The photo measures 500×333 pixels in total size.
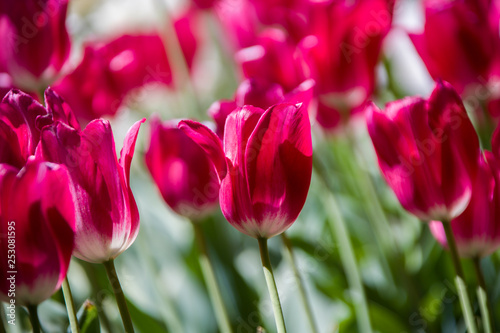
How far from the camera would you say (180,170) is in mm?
461

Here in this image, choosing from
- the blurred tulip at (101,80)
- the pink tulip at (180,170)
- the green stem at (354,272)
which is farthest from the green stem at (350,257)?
the blurred tulip at (101,80)

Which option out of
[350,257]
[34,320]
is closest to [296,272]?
[350,257]

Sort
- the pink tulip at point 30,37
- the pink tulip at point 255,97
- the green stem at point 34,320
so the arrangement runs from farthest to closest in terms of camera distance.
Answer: the pink tulip at point 30,37 → the pink tulip at point 255,97 → the green stem at point 34,320

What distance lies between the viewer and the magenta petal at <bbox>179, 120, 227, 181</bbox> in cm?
31

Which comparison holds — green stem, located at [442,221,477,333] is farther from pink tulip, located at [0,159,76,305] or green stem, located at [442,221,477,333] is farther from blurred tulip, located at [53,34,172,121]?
blurred tulip, located at [53,34,172,121]

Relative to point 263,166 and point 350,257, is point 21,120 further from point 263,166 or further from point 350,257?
point 350,257

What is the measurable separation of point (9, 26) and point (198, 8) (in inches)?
17.8

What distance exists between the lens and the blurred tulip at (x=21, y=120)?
1.01 feet

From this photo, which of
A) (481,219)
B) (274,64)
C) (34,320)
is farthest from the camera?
(274,64)

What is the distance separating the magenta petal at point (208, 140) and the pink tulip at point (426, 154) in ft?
0.32

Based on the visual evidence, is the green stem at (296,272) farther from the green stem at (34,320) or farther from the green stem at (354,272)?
the green stem at (34,320)

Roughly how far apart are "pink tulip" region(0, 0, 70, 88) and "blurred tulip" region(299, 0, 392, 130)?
22 cm

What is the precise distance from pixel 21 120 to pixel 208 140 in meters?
0.11

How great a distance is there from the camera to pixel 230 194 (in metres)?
0.32
